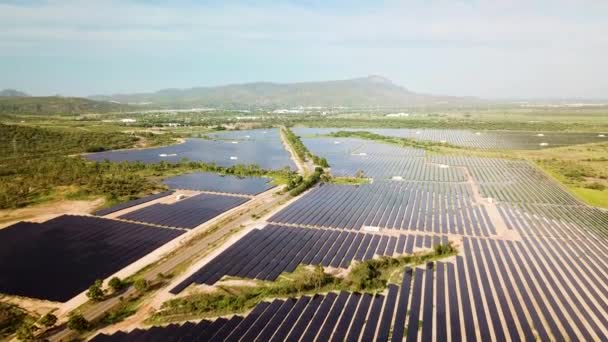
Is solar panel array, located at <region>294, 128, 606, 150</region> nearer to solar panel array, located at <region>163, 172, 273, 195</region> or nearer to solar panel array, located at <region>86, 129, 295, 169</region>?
solar panel array, located at <region>86, 129, 295, 169</region>

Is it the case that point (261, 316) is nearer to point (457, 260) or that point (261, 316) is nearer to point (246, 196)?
point (457, 260)

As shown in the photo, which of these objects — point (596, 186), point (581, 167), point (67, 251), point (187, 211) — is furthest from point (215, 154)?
point (581, 167)

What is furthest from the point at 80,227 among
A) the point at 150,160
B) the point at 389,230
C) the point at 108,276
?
the point at 150,160

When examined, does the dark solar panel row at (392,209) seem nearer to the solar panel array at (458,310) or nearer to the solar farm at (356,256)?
the solar farm at (356,256)

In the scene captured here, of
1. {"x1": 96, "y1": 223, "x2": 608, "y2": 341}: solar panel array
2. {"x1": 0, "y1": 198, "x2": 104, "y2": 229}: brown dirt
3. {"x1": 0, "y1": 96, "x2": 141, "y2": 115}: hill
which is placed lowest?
{"x1": 96, "y1": 223, "x2": 608, "y2": 341}: solar panel array

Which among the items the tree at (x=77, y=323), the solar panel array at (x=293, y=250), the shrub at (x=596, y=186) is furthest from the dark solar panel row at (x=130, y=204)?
the shrub at (x=596, y=186)

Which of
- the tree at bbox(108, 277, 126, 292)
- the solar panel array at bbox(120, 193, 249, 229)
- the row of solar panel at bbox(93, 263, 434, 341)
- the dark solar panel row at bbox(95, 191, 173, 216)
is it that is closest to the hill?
the dark solar panel row at bbox(95, 191, 173, 216)

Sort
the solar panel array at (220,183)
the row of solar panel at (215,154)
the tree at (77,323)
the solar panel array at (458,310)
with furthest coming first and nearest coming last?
1. the row of solar panel at (215,154)
2. the solar panel array at (220,183)
3. the solar panel array at (458,310)
4. the tree at (77,323)
